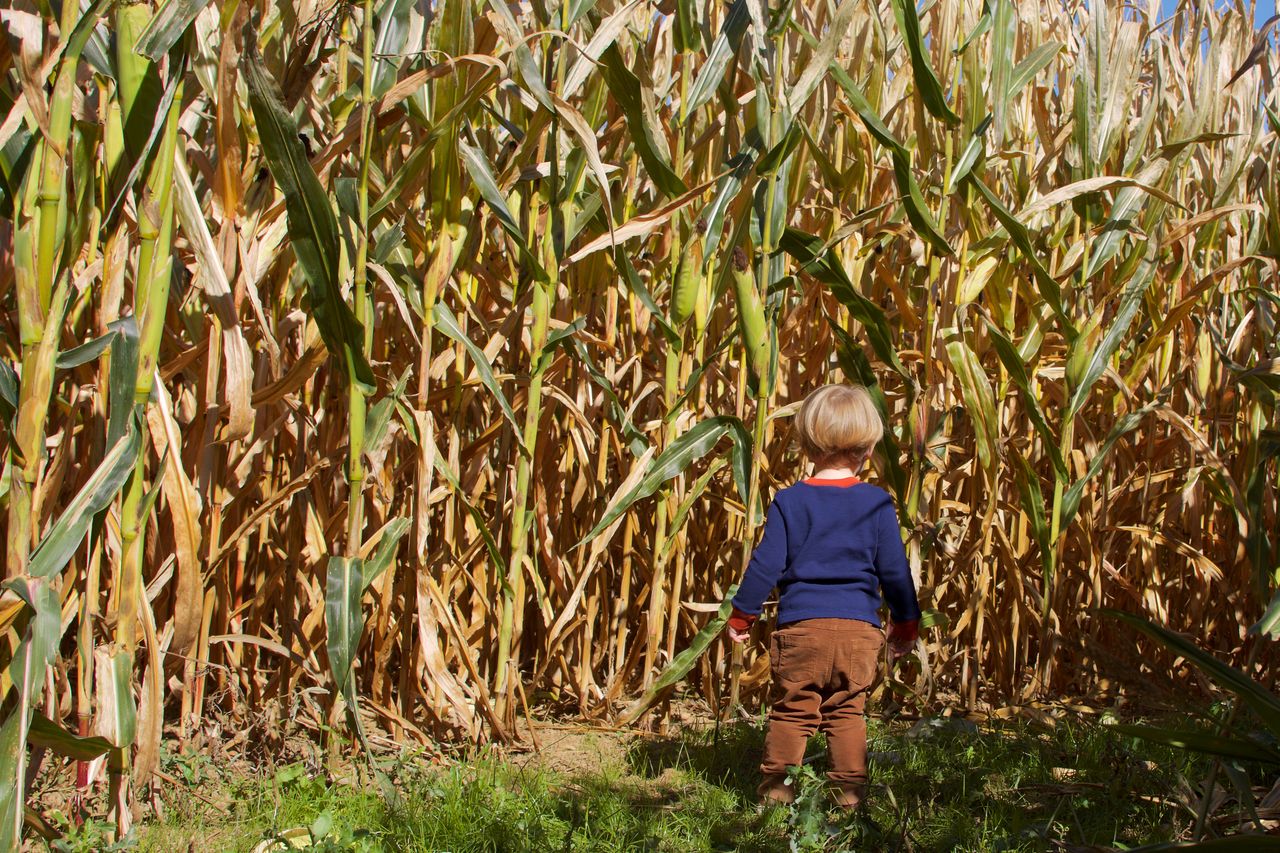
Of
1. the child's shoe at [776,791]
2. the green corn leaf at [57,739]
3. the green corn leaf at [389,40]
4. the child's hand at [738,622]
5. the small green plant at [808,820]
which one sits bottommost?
the child's shoe at [776,791]

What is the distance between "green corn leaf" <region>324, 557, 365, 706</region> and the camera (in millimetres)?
2076

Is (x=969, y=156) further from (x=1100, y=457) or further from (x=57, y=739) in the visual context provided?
(x=57, y=739)

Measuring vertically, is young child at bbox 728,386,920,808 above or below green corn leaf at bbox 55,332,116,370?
below

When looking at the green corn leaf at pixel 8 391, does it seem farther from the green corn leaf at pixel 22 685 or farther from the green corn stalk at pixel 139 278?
the green corn leaf at pixel 22 685

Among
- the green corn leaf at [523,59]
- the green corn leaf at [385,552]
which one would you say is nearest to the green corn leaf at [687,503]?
the green corn leaf at [385,552]

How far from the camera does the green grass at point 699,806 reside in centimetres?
219

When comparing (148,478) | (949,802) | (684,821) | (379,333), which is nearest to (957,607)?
(949,802)

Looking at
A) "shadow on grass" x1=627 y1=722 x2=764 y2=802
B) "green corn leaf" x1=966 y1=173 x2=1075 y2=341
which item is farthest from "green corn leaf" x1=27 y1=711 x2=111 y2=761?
"green corn leaf" x1=966 y1=173 x2=1075 y2=341

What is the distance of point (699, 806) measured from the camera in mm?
2484

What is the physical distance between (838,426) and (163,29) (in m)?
1.60

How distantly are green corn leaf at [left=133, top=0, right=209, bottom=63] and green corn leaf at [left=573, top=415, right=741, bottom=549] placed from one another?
51.3 inches

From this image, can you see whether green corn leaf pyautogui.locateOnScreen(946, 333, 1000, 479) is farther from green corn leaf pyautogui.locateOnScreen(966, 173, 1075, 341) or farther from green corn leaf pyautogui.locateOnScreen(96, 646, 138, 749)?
green corn leaf pyautogui.locateOnScreen(96, 646, 138, 749)

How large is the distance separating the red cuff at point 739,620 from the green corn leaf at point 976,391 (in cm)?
81

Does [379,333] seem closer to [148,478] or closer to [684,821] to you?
[148,478]
